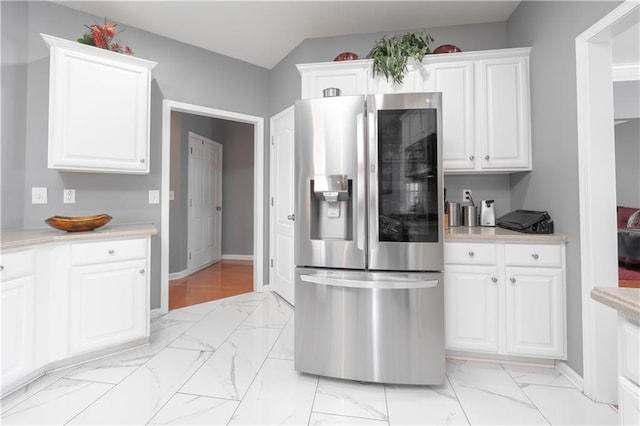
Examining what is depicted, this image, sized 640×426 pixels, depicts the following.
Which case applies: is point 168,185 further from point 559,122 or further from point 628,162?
point 628,162

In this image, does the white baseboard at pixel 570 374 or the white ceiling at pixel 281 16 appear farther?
the white ceiling at pixel 281 16

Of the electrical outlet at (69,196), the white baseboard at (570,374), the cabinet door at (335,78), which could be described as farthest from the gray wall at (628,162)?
the electrical outlet at (69,196)

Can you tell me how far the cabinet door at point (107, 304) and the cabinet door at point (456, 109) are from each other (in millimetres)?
2541

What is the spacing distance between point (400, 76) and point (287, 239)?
195 centimetres

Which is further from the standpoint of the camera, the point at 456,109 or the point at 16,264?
the point at 456,109

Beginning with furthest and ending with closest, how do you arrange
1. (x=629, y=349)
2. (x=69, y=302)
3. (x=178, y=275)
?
1. (x=178, y=275)
2. (x=69, y=302)
3. (x=629, y=349)

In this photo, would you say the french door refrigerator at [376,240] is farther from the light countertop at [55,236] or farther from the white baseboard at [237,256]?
the white baseboard at [237,256]

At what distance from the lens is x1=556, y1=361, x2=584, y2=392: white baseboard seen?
5.92ft

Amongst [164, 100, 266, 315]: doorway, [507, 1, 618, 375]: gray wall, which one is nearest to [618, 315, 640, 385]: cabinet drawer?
[507, 1, 618, 375]: gray wall

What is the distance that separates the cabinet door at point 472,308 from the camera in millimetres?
2053

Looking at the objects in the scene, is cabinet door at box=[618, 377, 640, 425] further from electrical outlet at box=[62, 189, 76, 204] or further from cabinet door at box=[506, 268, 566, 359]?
electrical outlet at box=[62, 189, 76, 204]

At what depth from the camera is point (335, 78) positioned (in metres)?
2.61

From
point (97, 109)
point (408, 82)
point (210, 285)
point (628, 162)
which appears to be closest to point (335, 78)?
point (408, 82)

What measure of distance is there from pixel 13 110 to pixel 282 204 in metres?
2.32
